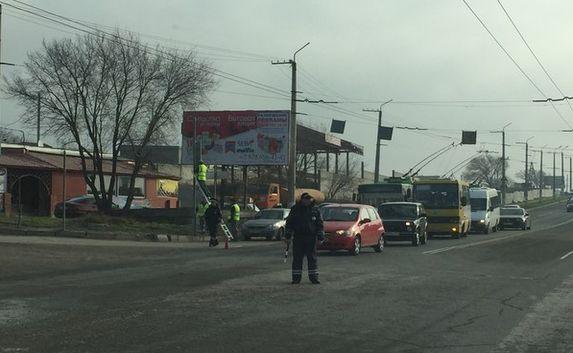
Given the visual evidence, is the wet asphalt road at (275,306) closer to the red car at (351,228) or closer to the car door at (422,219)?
the red car at (351,228)

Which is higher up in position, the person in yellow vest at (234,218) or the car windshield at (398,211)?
the car windshield at (398,211)

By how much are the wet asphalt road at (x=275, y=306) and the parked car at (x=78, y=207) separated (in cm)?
1950

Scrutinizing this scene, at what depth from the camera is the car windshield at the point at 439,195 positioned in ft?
117

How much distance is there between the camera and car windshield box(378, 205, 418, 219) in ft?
92.6

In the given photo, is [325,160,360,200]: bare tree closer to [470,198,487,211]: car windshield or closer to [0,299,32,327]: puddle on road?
[470,198,487,211]: car windshield

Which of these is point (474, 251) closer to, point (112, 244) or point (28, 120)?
point (112, 244)

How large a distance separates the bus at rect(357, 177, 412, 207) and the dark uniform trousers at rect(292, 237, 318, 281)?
24.1 metres

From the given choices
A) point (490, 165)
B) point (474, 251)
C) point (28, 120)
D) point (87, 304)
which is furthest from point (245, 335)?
point (490, 165)

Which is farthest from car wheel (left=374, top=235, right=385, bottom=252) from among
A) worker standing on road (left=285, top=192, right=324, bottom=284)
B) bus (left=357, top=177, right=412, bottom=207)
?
bus (left=357, top=177, right=412, bottom=207)

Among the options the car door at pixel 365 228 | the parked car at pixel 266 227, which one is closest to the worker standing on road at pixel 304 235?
the car door at pixel 365 228

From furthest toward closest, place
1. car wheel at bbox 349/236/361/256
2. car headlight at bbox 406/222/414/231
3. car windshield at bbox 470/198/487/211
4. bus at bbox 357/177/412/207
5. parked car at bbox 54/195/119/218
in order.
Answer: car windshield at bbox 470/198/487/211 → parked car at bbox 54/195/119/218 → bus at bbox 357/177/412/207 → car headlight at bbox 406/222/414/231 → car wheel at bbox 349/236/361/256

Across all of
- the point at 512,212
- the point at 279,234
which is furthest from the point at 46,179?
the point at 512,212

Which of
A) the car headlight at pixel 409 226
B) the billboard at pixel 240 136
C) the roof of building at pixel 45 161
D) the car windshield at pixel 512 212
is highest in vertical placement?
the billboard at pixel 240 136

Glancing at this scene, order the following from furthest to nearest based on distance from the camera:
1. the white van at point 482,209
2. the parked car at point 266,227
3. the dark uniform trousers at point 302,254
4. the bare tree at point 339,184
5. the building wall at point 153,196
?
1. the bare tree at point 339,184
2. the building wall at point 153,196
3. the white van at point 482,209
4. the parked car at point 266,227
5. the dark uniform trousers at point 302,254
